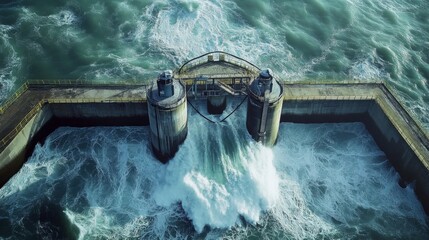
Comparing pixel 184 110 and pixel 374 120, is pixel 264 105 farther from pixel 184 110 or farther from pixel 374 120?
pixel 374 120

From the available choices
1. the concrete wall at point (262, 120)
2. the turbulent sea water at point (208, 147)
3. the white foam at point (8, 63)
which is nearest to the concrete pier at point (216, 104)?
the turbulent sea water at point (208, 147)

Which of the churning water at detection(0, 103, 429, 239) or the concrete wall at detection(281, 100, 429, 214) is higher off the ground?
the concrete wall at detection(281, 100, 429, 214)

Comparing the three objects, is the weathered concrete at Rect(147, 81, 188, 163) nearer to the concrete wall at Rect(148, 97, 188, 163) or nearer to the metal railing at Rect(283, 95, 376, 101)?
the concrete wall at Rect(148, 97, 188, 163)

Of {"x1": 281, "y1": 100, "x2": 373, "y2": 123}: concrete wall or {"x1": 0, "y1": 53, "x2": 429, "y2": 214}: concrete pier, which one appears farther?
{"x1": 281, "y1": 100, "x2": 373, "y2": 123}: concrete wall

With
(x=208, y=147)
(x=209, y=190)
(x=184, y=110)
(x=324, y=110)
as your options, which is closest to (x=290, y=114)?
(x=324, y=110)

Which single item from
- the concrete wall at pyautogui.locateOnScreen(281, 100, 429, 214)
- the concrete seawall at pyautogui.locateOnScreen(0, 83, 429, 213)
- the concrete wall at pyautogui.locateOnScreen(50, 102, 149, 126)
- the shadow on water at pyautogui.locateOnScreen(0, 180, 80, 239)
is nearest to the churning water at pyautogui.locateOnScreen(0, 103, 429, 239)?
the shadow on water at pyautogui.locateOnScreen(0, 180, 80, 239)
